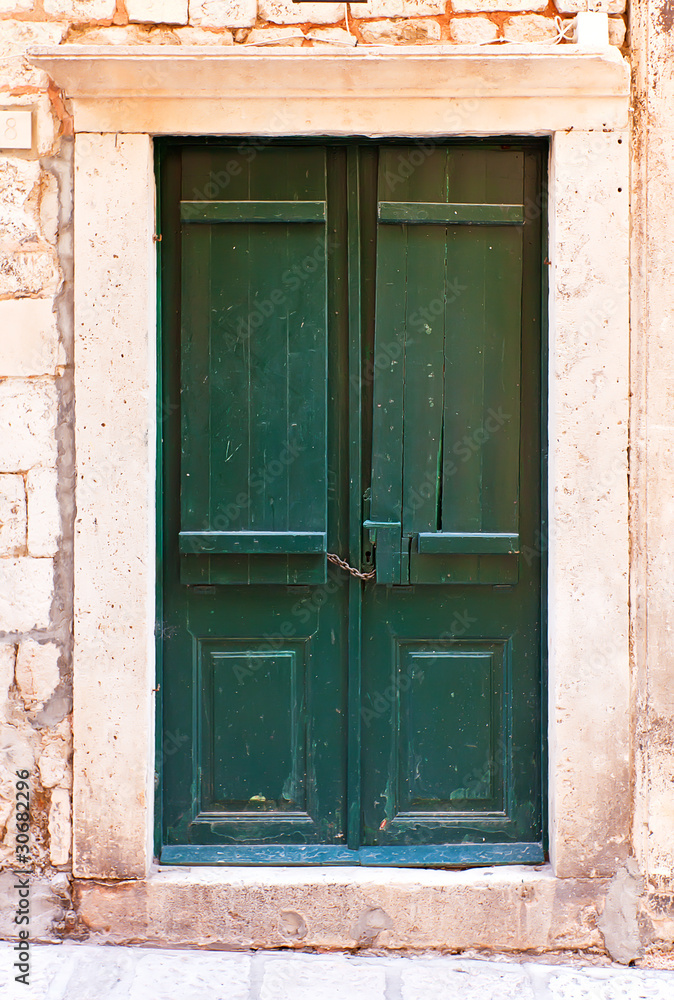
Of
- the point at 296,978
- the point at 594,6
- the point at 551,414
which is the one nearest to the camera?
the point at 296,978

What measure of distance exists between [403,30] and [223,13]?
2.21ft

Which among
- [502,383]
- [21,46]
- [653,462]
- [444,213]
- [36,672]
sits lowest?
[36,672]

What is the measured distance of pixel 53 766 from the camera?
2.81 meters

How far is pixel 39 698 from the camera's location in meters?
2.81

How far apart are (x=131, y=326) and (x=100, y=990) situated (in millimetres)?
2352

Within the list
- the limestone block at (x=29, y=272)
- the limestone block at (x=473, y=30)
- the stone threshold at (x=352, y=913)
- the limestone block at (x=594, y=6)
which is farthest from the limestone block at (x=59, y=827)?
the limestone block at (x=594, y=6)

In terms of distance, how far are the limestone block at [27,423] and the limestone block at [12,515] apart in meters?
0.06

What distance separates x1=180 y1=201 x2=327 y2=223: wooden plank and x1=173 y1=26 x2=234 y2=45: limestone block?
22.1 inches

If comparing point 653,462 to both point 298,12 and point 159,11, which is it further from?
point 159,11

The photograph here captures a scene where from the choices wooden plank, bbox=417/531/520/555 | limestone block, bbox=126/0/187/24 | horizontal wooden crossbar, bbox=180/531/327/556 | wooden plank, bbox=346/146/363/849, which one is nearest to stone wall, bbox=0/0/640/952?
limestone block, bbox=126/0/187/24

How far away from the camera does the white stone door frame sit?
275 cm

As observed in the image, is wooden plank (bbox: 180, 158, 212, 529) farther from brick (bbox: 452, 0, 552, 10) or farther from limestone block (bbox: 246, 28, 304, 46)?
brick (bbox: 452, 0, 552, 10)

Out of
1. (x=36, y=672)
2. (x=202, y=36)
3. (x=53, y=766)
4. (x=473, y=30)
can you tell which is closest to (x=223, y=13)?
(x=202, y=36)

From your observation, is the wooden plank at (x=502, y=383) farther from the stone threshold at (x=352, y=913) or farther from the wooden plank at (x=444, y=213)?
the stone threshold at (x=352, y=913)
